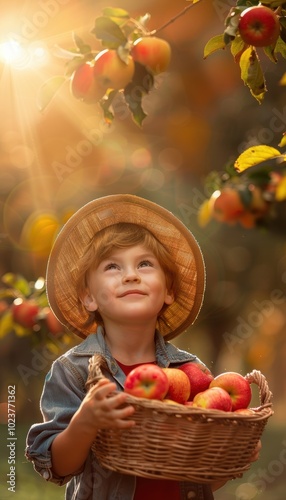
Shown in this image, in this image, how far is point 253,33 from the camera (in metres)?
1.51

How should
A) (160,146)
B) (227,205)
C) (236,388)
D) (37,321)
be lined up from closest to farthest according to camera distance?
(236,388)
(227,205)
(37,321)
(160,146)

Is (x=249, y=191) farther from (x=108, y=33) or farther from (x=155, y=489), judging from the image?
(x=155, y=489)

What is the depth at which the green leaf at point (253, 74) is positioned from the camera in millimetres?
1634

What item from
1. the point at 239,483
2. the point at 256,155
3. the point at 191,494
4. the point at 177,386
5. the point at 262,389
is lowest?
the point at 239,483

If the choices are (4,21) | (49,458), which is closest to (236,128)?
(4,21)

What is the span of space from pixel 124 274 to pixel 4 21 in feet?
6.04

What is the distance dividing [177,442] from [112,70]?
0.72m

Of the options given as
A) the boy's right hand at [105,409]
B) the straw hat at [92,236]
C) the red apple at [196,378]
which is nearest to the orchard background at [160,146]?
the straw hat at [92,236]

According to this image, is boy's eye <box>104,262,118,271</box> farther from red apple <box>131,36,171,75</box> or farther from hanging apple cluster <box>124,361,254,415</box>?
red apple <box>131,36,171,75</box>

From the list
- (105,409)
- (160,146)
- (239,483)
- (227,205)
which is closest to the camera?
(105,409)

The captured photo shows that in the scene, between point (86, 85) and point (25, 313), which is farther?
point (25, 313)

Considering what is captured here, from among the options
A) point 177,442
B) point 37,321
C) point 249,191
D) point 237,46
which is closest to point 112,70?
point 237,46

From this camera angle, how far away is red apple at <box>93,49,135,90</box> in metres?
1.65

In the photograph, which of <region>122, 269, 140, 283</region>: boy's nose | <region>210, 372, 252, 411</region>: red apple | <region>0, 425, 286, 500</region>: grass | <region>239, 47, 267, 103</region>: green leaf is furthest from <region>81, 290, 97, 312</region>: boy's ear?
<region>0, 425, 286, 500</region>: grass
